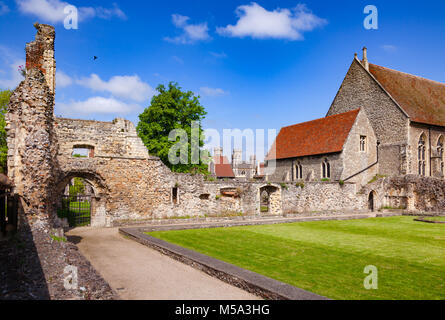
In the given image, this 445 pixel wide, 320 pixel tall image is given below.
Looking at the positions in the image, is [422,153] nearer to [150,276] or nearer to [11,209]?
[150,276]

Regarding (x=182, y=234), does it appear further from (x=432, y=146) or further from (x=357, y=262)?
(x=432, y=146)

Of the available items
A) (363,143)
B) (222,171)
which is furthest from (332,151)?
(222,171)

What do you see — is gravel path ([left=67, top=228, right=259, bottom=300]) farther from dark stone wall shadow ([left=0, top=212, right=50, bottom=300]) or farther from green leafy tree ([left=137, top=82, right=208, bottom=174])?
green leafy tree ([left=137, top=82, right=208, bottom=174])

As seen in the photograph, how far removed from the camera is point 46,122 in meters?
10.1

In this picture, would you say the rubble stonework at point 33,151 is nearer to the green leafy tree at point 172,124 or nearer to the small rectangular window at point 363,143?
the green leafy tree at point 172,124

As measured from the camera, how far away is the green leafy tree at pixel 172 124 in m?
28.8

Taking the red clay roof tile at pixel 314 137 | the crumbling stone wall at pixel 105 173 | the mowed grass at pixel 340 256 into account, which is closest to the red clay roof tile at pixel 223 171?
the red clay roof tile at pixel 314 137

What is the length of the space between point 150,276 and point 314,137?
89.2 ft

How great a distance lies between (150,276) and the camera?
750cm

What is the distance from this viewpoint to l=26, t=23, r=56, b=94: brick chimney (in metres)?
14.1

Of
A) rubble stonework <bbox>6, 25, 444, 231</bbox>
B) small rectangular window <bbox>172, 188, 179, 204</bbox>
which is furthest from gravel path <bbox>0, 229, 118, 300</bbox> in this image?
small rectangular window <bbox>172, 188, 179, 204</bbox>

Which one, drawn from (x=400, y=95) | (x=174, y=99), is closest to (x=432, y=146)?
(x=400, y=95)

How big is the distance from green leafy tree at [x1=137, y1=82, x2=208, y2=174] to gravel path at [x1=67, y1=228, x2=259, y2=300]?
1781 cm
